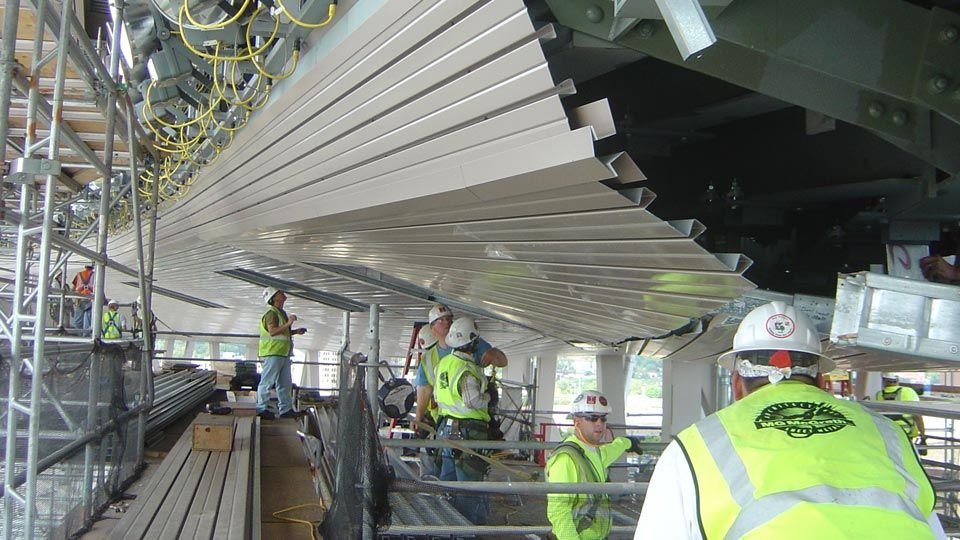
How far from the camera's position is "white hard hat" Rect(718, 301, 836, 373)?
2088 mm

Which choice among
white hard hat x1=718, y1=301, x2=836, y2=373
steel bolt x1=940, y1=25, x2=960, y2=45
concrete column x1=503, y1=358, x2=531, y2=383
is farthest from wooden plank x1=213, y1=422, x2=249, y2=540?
concrete column x1=503, y1=358, x2=531, y2=383

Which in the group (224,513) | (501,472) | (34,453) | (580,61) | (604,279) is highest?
(580,61)

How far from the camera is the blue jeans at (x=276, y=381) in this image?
8328mm

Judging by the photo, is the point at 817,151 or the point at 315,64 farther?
the point at 817,151

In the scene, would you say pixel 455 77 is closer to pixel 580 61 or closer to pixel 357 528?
pixel 580 61

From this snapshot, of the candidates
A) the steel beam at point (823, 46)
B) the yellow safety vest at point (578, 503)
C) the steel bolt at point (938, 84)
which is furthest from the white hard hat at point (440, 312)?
the steel bolt at point (938, 84)

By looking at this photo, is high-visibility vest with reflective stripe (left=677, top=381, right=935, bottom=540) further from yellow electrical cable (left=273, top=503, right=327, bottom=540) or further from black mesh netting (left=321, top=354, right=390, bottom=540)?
yellow electrical cable (left=273, top=503, right=327, bottom=540)

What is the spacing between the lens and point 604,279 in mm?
4199

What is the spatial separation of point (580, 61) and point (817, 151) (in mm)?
1625

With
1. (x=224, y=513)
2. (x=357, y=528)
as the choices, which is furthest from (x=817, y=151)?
(x=224, y=513)

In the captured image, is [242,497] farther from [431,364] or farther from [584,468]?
[431,364]

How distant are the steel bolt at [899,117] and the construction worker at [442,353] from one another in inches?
147

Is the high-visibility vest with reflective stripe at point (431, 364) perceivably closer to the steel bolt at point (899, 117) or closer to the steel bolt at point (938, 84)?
the steel bolt at point (899, 117)

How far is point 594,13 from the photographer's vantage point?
2.74 metres
